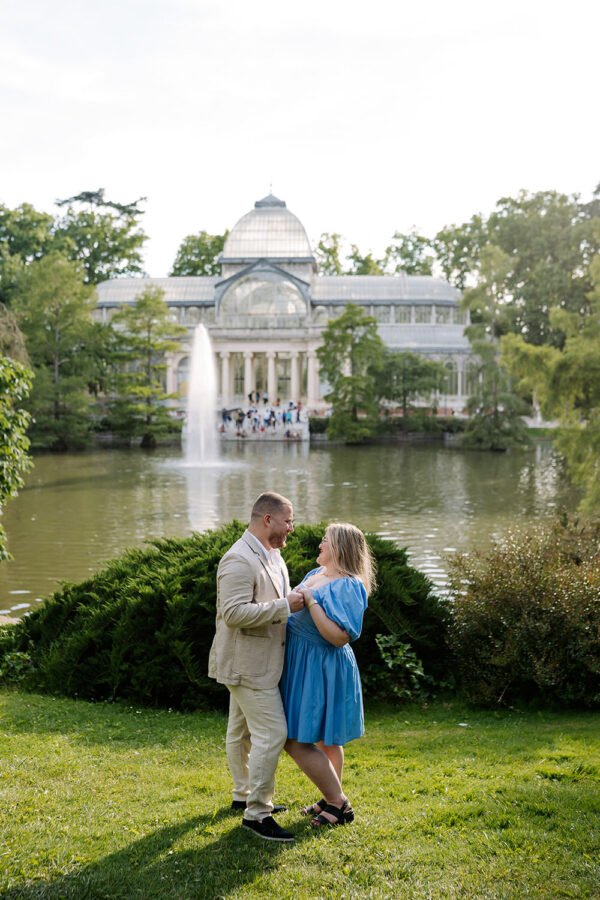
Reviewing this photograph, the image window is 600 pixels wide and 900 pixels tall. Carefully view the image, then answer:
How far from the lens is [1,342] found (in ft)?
80.1

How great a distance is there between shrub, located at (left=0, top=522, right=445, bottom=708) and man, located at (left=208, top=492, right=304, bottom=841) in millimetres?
2371

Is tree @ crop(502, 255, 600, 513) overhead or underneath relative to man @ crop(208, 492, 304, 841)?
overhead

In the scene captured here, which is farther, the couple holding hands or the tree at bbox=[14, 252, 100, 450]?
the tree at bbox=[14, 252, 100, 450]

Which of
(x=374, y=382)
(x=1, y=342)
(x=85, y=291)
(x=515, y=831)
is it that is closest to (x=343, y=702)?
(x=515, y=831)

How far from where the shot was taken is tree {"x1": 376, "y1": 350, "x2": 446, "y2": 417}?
1920 inches

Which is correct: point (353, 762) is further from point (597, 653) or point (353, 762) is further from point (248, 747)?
point (597, 653)

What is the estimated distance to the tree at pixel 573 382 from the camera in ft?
56.2

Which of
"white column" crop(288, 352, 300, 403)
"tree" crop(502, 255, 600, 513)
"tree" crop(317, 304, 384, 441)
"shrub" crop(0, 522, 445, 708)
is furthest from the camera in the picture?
"white column" crop(288, 352, 300, 403)

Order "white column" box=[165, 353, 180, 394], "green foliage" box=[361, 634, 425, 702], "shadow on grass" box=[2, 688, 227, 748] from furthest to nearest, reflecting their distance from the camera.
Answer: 1. "white column" box=[165, 353, 180, 394]
2. "green foliage" box=[361, 634, 425, 702]
3. "shadow on grass" box=[2, 688, 227, 748]

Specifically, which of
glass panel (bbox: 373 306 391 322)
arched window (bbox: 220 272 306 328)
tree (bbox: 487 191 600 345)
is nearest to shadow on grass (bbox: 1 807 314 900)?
tree (bbox: 487 191 600 345)

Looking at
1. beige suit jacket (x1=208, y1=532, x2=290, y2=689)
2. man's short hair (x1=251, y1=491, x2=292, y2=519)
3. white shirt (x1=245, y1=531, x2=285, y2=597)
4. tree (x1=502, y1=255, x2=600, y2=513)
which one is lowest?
beige suit jacket (x1=208, y1=532, x2=290, y2=689)

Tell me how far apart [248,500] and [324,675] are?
18822mm

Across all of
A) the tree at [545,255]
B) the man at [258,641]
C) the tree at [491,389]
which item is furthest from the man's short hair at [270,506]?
the tree at [545,255]

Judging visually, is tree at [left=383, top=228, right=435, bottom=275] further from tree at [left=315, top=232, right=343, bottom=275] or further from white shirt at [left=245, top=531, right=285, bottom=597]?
white shirt at [left=245, top=531, right=285, bottom=597]
